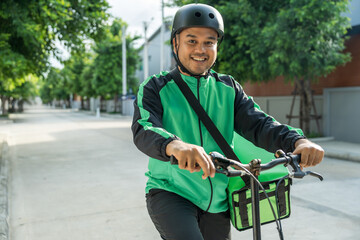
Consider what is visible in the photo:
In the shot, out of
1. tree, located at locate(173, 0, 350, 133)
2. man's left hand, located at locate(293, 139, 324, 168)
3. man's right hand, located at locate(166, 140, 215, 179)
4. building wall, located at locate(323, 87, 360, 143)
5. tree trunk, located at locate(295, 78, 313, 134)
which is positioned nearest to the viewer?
man's right hand, located at locate(166, 140, 215, 179)

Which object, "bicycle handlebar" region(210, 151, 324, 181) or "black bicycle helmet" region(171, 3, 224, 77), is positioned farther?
"black bicycle helmet" region(171, 3, 224, 77)

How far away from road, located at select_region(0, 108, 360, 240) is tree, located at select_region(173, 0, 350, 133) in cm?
346

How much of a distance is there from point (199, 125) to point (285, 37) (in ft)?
33.6

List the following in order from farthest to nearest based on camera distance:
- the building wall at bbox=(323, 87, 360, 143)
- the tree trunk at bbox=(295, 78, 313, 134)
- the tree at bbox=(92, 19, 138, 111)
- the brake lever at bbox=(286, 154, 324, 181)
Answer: the tree at bbox=(92, 19, 138, 111) < the tree trunk at bbox=(295, 78, 313, 134) < the building wall at bbox=(323, 87, 360, 143) < the brake lever at bbox=(286, 154, 324, 181)

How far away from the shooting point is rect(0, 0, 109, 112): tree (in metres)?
8.82

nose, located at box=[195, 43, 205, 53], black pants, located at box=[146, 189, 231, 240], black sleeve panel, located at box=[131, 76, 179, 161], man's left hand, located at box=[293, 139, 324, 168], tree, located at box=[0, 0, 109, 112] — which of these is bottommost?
black pants, located at box=[146, 189, 231, 240]

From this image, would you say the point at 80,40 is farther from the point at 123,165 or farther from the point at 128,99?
the point at 128,99

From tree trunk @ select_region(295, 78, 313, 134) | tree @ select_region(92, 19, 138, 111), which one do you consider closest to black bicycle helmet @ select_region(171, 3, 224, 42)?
tree trunk @ select_region(295, 78, 313, 134)

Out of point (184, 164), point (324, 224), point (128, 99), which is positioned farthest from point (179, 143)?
point (128, 99)

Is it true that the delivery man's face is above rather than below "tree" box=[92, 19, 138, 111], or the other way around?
below

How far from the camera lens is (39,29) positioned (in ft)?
31.0

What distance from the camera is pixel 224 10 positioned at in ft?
43.6

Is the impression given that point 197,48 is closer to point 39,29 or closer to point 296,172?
point 296,172

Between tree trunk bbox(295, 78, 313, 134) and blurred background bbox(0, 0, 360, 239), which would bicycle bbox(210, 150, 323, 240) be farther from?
tree trunk bbox(295, 78, 313, 134)
